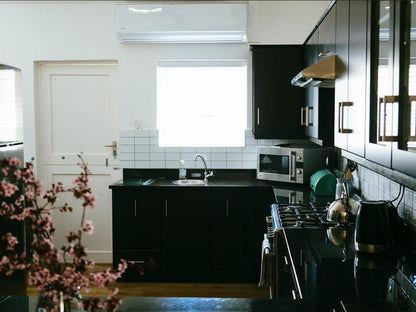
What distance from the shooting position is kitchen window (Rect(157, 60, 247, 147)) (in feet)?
18.0

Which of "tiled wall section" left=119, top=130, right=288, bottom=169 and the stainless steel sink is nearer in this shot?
the stainless steel sink

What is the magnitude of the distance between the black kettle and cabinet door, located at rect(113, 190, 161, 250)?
107 inches

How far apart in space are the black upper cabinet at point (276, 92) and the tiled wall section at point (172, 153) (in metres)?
0.33

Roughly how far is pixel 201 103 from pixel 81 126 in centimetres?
126

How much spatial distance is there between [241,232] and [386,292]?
3074 mm

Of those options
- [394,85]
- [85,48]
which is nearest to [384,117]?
[394,85]

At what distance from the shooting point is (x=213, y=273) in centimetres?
495

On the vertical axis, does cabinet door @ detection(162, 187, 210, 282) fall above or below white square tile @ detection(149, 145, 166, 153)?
below

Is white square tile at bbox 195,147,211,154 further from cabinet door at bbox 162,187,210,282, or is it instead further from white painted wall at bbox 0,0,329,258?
cabinet door at bbox 162,187,210,282

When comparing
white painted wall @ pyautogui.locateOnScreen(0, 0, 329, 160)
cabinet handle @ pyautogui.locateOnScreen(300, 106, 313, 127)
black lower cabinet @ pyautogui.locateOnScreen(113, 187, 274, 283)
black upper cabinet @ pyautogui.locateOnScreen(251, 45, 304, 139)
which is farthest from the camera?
white painted wall @ pyautogui.locateOnScreen(0, 0, 329, 160)

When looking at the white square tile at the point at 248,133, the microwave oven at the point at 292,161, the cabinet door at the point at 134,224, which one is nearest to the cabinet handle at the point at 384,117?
the microwave oven at the point at 292,161

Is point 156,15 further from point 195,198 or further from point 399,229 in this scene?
point 399,229

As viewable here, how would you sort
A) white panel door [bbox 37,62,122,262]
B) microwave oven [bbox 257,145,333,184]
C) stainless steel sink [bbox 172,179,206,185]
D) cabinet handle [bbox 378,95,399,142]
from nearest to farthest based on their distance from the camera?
cabinet handle [bbox 378,95,399,142]
microwave oven [bbox 257,145,333,184]
stainless steel sink [bbox 172,179,206,185]
white panel door [bbox 37,62,122,262]

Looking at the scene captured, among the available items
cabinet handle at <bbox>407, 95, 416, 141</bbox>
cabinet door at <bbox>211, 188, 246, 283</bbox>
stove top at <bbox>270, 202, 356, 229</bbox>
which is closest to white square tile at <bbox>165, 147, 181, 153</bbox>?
cabinet door at <bbox>211, 188, 246, 283</bbox>
